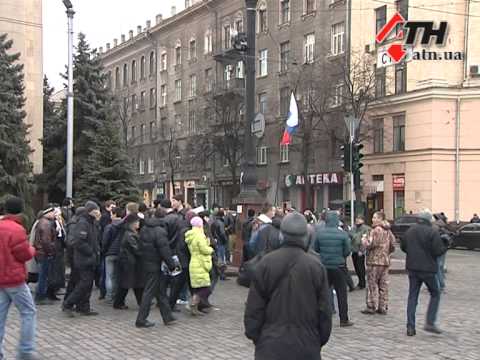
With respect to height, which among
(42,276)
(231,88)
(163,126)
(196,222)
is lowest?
(42,276)

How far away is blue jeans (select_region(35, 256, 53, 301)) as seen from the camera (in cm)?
1217

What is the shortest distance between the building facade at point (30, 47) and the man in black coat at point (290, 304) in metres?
28.7

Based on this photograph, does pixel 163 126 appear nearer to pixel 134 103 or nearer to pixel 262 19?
pixel 134 103

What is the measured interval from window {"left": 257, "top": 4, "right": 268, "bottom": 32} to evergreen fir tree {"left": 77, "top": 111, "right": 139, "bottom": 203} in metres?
28.4

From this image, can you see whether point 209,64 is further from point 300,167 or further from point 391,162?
point 391,162

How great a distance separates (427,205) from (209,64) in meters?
25.3

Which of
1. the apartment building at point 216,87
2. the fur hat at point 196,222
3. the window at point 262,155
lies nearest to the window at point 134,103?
the apartment building at point 216,87

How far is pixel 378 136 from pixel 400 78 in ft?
12.6

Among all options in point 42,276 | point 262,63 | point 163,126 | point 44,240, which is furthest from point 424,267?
point 163,126

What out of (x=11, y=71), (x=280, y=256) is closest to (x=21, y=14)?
(x=11, y=71)

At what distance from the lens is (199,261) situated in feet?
36.1

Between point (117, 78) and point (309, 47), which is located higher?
point (117, 78)

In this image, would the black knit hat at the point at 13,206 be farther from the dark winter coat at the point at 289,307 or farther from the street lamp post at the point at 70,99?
the street lamp post at the point at 70,99

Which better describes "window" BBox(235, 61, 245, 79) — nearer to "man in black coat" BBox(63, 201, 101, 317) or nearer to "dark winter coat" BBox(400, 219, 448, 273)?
"man in black coat" BBox(63, 201, 101, 317)
